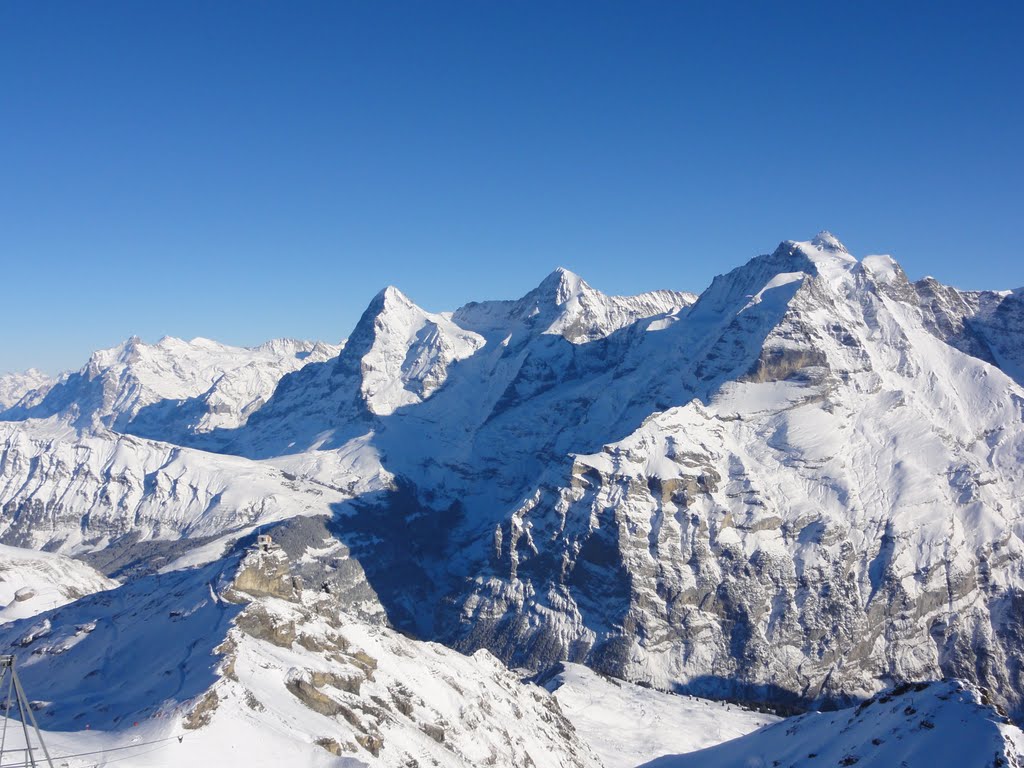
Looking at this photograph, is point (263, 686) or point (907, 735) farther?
point (263, 686)

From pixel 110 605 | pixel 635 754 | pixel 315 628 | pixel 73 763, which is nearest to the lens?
pixel 73 763

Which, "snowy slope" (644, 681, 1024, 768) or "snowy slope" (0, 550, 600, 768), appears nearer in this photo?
"snowy slope" (644, 681, 1024, 768)

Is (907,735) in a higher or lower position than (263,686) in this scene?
higher

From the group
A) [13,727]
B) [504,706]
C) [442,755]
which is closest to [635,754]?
[504,706]

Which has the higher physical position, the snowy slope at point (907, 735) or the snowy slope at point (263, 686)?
the snowy slope at point (907, 735)

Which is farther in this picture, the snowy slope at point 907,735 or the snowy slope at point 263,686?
the snowy slope at point 263,686

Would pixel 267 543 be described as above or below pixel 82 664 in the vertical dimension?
above

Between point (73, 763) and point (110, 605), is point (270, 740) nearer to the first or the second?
point (73, 763)

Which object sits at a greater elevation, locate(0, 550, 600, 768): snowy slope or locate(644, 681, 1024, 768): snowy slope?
locate(644, 681, 1024, 768): snowy slope
